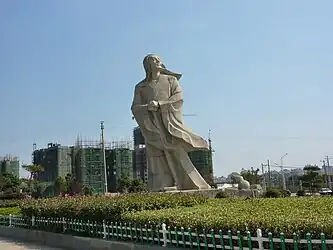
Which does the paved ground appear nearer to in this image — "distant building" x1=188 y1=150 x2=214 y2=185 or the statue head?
the statue head

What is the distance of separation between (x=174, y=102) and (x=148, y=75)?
133 centimetres

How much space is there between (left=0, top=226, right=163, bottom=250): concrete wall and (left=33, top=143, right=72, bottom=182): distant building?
36273 mm

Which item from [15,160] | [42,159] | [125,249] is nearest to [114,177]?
[42,159]

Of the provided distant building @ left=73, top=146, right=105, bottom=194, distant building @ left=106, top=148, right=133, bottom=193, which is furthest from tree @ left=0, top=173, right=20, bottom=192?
distant building @ left=106, top=148, right=133, bottom=193

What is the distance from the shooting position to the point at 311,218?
495 cm

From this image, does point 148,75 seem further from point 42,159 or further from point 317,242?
point 42,159

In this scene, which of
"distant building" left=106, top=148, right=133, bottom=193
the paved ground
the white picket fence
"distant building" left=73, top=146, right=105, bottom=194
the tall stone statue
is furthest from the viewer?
"distant building" left=106, top=148, right=133, bottom=193

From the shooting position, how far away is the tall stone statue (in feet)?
46.9

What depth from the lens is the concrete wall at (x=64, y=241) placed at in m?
6.74

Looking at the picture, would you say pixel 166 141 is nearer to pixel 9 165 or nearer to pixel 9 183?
pixel 9 183

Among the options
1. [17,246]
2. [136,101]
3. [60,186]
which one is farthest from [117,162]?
[17,246]

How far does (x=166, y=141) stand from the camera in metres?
14.3

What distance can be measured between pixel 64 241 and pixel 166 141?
6.34 m

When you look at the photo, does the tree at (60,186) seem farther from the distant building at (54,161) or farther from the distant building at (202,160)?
the distant building at (202,160)
